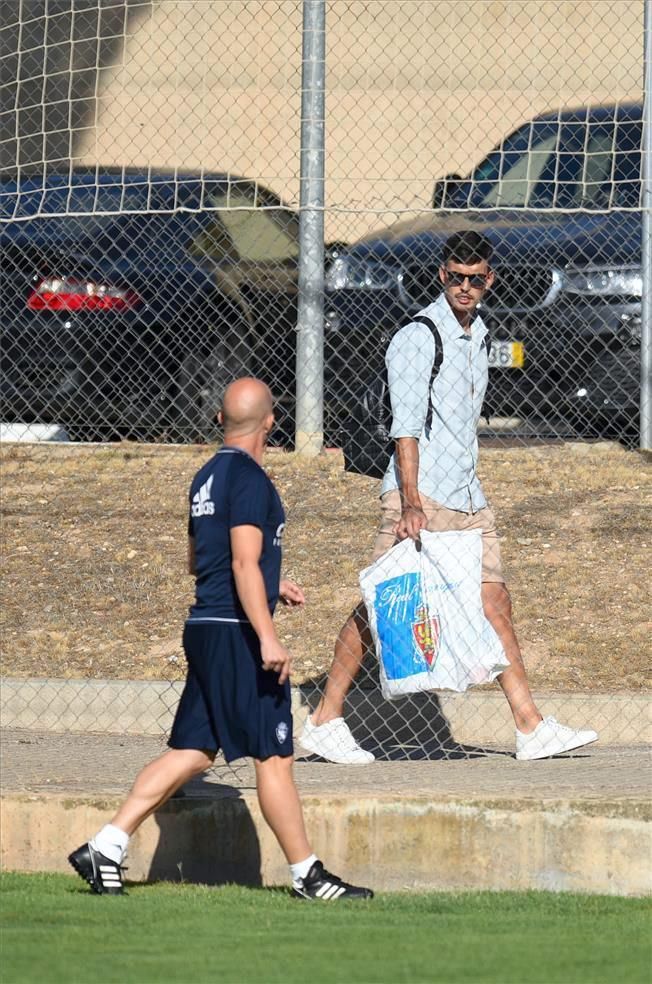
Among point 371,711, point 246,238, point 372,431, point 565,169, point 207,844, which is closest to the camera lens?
point 207,844

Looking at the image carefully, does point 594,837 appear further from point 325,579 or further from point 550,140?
point 550,140

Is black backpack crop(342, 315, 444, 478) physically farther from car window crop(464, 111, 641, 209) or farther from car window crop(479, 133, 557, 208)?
car window crop(479, 133, 557, 208)

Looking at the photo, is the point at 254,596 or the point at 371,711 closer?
the point at 254,596

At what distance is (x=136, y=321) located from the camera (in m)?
9.52

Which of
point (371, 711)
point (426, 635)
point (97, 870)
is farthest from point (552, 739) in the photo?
point (97, 870)

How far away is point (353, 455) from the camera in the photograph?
20.7 ft

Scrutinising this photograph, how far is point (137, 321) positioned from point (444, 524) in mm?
3816

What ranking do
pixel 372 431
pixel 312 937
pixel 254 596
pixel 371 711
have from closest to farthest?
pixel 312 937
pixel 254 596
pixel 372 431
pixel 371 711

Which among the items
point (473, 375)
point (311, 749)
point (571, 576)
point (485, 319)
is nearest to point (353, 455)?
point (473, 375)

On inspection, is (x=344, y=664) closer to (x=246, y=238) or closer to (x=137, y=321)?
(x=137, y=321)

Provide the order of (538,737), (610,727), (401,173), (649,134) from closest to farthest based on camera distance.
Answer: (538,737), (610,727), (649,134), (401,173)

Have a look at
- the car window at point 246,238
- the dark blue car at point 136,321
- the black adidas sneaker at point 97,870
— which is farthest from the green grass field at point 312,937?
the car window at point 246,238

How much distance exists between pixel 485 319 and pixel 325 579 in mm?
1814

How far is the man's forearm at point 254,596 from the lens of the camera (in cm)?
486
